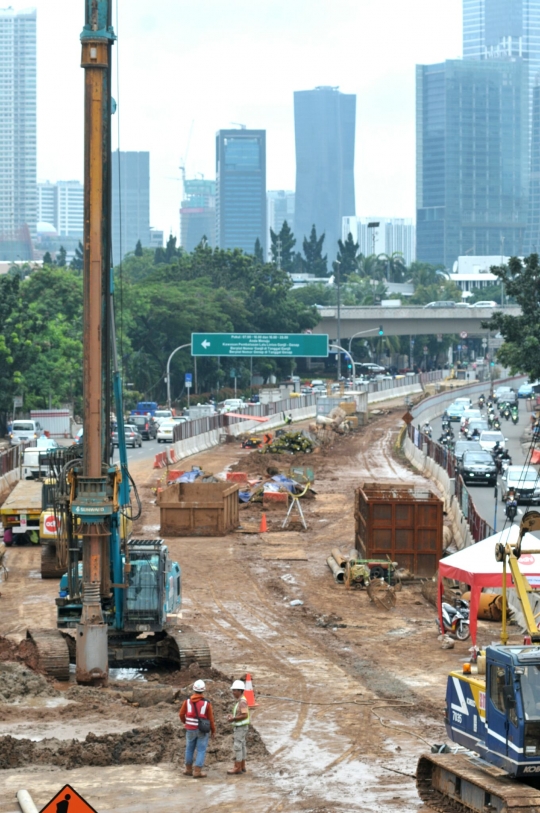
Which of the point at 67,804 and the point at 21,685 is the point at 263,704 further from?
the point at 67,804

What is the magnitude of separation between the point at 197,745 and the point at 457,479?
27.1 metres

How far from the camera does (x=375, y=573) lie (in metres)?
Answer: 31.2

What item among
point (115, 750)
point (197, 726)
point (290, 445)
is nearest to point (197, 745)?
point (197, 726)

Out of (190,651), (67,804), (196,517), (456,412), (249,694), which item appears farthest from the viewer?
(456,412)

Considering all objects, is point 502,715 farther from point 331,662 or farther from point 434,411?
point 434,411

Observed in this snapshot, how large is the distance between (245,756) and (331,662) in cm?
709

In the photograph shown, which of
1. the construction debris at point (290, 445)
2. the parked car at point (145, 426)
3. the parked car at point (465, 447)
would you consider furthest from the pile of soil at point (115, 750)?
the parked car at point (145, 426)

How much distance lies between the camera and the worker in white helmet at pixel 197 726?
51.0 ft

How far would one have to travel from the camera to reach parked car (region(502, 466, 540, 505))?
1790 inches

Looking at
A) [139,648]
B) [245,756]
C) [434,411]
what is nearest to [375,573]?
[139,648]

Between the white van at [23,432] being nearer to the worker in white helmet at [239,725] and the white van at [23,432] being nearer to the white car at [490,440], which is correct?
the white car at [490,440]

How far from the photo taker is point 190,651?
21438 mm

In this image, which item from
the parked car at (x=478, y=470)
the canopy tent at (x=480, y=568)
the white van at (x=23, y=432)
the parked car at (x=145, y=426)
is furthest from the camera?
the parked car at (x=145, y=426)

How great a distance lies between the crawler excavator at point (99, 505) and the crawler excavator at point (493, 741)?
705 cm
